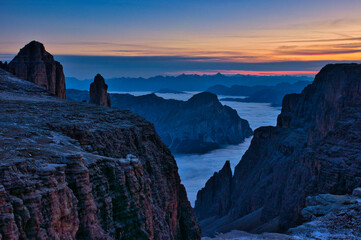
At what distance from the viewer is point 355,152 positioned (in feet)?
145

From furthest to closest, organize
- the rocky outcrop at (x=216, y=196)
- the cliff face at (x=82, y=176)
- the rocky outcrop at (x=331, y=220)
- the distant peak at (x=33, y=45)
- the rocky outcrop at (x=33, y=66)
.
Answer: the rocky outcrop at (x=216, y=196) < the distant peak at (x=33, y=45) < the rocky outcrop at (x=33, y=66) < the rocky outcrop at (x=331, y=220) < the cliff face at (x=82, y=176)

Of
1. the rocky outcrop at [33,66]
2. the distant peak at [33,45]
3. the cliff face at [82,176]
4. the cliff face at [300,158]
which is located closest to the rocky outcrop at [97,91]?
the rocky outcrop at [33,66]

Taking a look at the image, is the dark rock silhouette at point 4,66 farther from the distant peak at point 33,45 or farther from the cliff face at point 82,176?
the cliff face at point 82,176

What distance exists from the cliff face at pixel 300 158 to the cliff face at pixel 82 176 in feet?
71.0

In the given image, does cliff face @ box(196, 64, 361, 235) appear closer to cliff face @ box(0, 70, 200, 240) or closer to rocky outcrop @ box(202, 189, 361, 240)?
rocky outcrop @ box(202, 189, 361, 240)

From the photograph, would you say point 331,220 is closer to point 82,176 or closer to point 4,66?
point 82,176

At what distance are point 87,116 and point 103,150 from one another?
547 cm

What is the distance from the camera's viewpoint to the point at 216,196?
93.5 meters

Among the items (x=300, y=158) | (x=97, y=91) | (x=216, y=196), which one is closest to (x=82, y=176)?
(x=97, y=91)

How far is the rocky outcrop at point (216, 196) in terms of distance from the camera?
8744cm

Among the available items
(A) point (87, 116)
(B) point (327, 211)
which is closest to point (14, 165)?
(A) point (87, 116)

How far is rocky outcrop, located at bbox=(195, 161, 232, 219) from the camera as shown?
8744cm

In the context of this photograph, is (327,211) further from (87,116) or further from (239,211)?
(239,211)

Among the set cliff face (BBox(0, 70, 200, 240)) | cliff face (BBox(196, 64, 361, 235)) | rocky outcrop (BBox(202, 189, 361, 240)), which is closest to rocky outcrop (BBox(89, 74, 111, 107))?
cliff face (BBox(0, 70, 200, 240))
